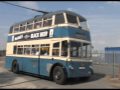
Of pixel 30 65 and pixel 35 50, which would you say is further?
pixel 30 65

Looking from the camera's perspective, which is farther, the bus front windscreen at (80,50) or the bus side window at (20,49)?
the bus side window at (20,49)

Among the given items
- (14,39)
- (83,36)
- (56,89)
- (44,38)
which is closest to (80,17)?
(83,36)

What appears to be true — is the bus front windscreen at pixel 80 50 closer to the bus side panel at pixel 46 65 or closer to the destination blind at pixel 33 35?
the bus side panel at pixel 46 65

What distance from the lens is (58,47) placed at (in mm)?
18219

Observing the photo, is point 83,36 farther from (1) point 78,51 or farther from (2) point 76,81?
(2) point 76,81

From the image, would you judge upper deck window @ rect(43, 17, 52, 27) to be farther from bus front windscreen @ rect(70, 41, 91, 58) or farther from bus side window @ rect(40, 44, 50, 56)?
bus front windscreen @ rect(70, 41, 91, 58)

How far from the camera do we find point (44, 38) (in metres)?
19.9

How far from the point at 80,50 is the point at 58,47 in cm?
138

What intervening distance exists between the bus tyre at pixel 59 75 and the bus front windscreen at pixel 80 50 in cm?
110

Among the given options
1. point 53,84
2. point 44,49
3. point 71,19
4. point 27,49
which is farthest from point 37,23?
point 53,84

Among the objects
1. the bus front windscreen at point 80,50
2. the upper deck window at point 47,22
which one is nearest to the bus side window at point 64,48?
the bus front windscreen at point 80,50

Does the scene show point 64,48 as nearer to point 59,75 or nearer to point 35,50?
point 59,75

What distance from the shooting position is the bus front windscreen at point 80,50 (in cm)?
1791

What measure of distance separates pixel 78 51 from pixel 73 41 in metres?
0.80
